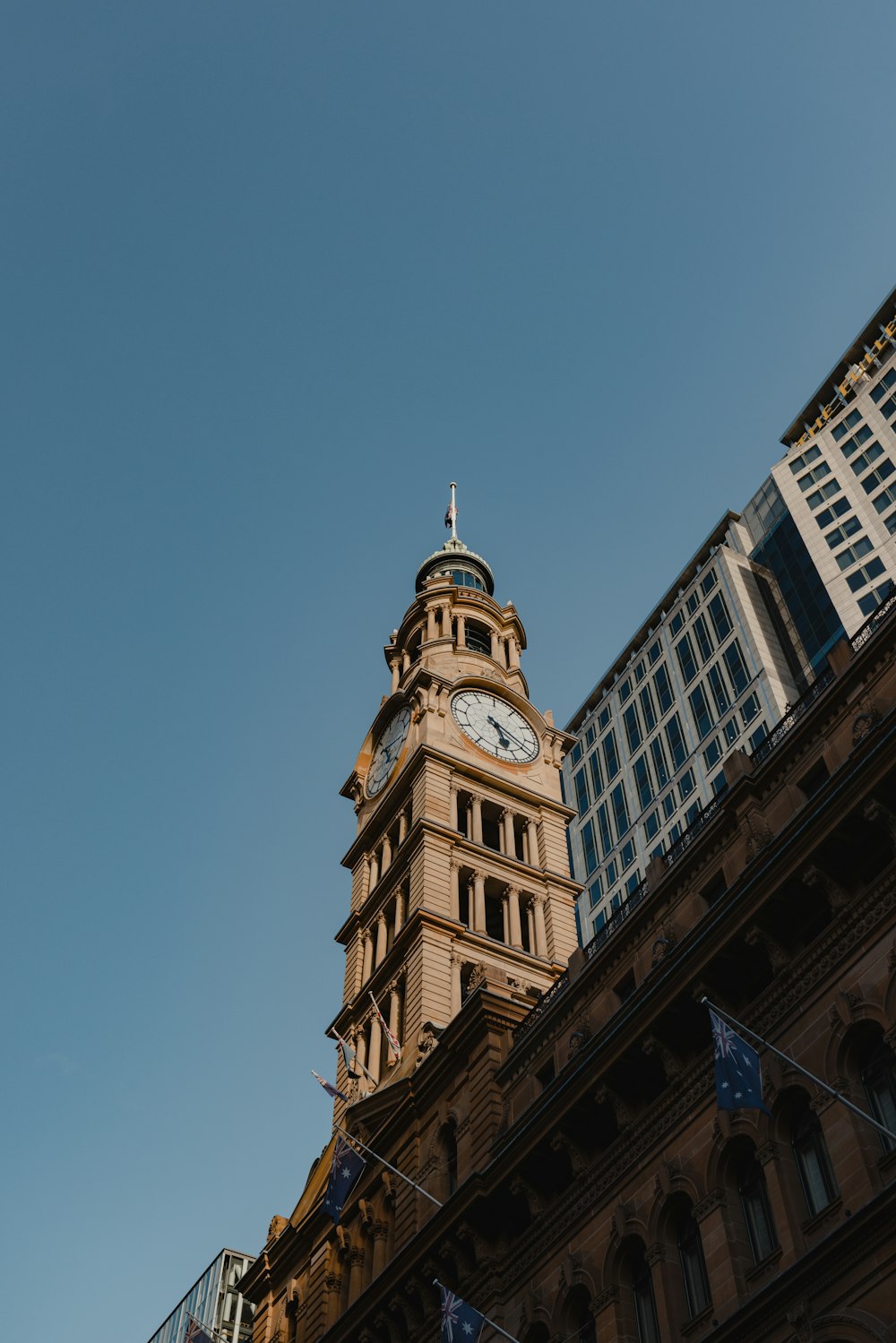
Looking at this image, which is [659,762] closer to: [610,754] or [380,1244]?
[610,754]

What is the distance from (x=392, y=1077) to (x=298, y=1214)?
6.15 meters

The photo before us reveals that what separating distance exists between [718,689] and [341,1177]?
67.4m

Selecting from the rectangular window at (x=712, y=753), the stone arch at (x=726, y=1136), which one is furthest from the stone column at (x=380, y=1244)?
the rectangular window at (x=712, y=753)

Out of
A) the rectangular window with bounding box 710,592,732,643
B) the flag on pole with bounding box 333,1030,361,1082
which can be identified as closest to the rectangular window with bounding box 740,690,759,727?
the rectangular window with bounding box 710,592,732,643

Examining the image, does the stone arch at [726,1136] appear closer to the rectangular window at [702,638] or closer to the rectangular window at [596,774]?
the rectangular window at [702,638]

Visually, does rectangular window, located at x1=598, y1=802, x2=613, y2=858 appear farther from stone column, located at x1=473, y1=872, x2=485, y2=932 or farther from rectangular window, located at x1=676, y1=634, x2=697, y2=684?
stone column, located at x1=473, y1=872, x2=485, y2=932

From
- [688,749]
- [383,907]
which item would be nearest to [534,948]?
[383,907]

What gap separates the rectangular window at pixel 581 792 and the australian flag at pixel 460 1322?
8196 cm

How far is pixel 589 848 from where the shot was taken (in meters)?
106

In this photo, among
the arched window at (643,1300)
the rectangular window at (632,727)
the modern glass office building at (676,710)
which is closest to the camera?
the arched window at (643,1300)

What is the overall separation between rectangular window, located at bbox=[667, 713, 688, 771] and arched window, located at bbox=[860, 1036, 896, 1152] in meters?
74.3

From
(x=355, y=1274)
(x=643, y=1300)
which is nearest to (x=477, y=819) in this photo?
(x=355, y=1274)

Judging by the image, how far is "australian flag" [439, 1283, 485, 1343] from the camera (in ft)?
88.1

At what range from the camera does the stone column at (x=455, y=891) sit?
52.2 metres
